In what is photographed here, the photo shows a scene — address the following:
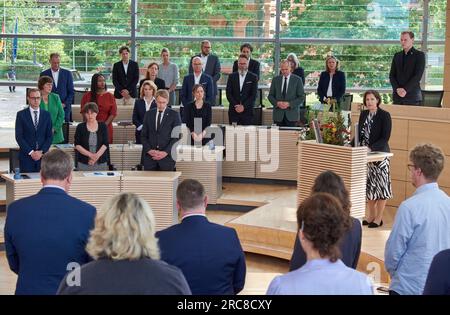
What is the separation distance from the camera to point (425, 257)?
16.3 feet

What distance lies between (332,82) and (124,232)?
410 inches

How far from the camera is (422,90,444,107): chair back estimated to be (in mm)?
13906

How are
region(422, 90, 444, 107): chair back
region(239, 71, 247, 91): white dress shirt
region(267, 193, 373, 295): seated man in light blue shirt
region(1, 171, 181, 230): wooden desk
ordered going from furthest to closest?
region(422, 90, 444, 107): chair back → region(239, 71, 247, 91): white dress shirt → region(1, 171, 181, 230): wooden desk → region(267, 193, 373, 295): seated man in light blue shirt

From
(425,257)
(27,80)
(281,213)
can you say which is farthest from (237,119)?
(425,257)

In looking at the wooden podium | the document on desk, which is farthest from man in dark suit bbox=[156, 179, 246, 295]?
the document on desk

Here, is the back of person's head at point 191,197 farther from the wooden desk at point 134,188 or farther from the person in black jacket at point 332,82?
the person in black jacket at point 332,82

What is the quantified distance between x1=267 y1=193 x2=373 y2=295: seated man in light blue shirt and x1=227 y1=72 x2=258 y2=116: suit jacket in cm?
949

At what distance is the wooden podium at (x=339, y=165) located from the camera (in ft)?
29.0

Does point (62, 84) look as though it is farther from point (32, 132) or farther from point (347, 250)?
point (347, 250)

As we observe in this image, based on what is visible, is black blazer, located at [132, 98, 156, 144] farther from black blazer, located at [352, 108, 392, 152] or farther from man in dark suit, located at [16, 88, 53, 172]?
black blazer, located at [352, 108, 392, 152]

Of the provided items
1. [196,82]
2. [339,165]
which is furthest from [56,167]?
[196,82]

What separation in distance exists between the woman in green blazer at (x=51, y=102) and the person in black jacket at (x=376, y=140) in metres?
3.98

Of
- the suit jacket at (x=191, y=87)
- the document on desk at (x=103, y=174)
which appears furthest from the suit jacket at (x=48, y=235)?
the suit jacket at (x=191, y=87)

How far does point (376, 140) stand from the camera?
32.4ft
